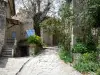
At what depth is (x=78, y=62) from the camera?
13961 mm

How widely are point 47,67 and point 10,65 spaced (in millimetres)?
2504

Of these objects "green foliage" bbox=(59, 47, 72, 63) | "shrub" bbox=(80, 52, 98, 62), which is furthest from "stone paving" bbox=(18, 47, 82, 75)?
"shrub" bbox=(80, 52, 98, 62)

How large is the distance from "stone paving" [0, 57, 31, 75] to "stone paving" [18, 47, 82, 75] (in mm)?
427

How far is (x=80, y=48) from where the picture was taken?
1507 centimetres

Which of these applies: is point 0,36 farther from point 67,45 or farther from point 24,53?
point 67,45

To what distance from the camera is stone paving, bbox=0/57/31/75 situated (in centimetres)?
1336

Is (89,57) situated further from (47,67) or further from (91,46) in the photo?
(47,67)

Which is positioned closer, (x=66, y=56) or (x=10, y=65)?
(x=10, y=65)

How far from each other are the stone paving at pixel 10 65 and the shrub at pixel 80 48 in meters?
3.73

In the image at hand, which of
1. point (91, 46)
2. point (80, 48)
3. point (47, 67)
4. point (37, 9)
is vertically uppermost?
point (37, 9)

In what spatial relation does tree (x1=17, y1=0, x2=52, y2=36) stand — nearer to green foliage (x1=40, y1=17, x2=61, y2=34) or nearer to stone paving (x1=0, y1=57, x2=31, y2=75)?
green foliage (x1=40, y1=17, x2=61, y2=34)

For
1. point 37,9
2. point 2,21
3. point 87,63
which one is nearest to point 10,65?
point 87,63

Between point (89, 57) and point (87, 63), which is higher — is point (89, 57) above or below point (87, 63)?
above

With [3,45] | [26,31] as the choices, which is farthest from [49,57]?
[26,31]
